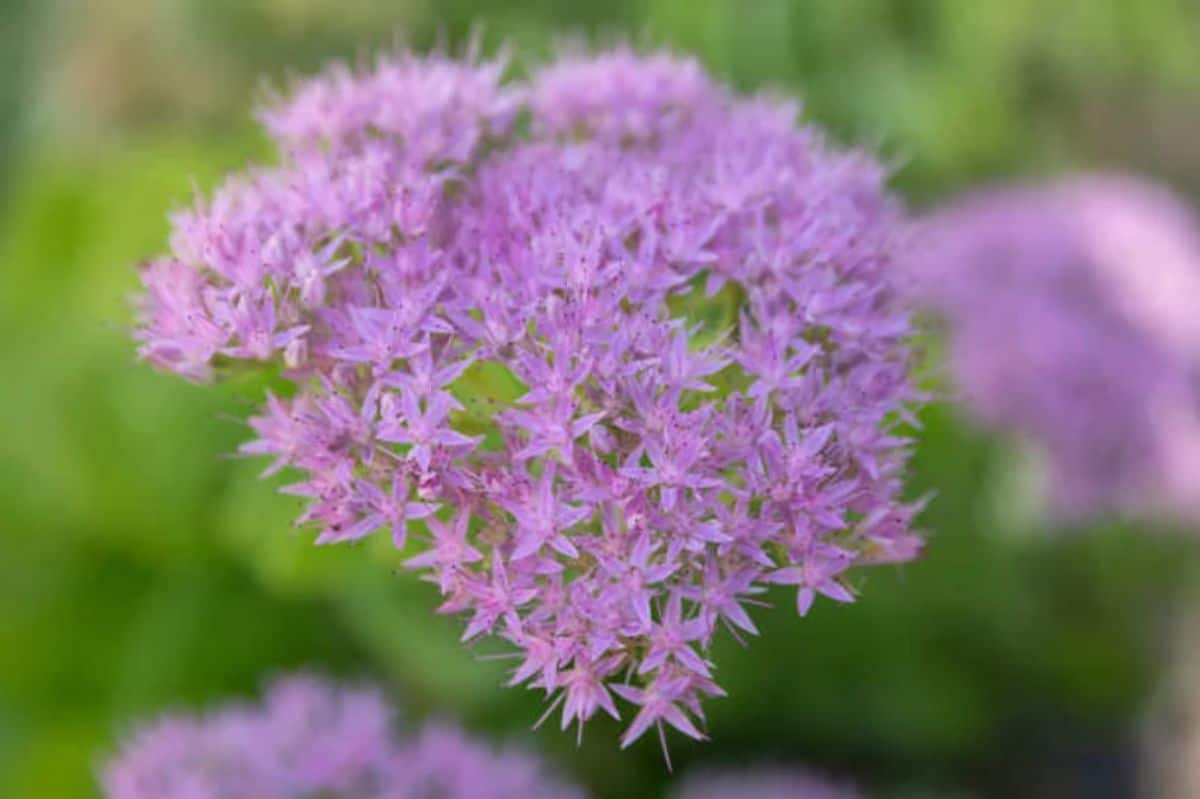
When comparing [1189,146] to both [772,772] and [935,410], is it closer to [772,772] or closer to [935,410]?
[935,410]

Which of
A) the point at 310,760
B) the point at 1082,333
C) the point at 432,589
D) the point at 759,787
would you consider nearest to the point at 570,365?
the point at 310,760

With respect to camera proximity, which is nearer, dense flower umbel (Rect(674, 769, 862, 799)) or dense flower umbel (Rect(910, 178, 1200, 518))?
dense flower umbel (Rect(674, 769, 862, 799))

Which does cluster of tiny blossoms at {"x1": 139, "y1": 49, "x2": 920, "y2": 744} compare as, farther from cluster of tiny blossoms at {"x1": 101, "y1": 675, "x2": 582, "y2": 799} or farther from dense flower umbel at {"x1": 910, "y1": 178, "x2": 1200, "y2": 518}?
dense flower umbel at {"x1": 910, "y1": 178, "x2": 1200, "y2": 518}

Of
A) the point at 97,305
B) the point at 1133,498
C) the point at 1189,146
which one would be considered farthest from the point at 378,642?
the point at 1189,146

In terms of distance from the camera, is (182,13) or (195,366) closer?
(195,366)

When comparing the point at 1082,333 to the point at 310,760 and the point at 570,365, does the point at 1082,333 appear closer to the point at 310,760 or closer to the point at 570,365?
the point at 310,760

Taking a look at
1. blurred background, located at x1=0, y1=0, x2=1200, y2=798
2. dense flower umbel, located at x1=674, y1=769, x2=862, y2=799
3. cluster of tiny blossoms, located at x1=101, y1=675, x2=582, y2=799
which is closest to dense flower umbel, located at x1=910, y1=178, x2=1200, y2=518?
blurred background, located at x1=0, y1=0, x2=1200, y2=798
